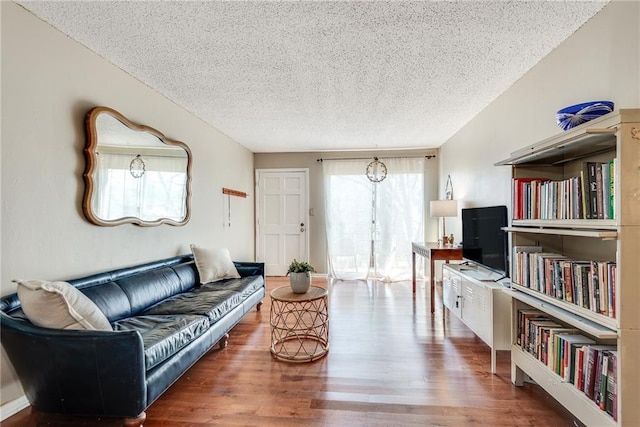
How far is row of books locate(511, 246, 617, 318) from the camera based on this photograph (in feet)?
4.58

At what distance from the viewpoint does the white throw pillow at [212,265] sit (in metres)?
3.35

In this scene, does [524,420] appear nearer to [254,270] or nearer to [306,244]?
[254,270]

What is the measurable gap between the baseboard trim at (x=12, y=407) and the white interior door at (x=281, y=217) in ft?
13.2

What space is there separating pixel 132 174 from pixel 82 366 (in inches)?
65.3

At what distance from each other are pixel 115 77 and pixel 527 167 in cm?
327

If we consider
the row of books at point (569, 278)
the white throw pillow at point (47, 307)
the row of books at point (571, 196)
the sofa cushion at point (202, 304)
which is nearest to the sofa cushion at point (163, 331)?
the sofa cushion at point (202, 304)

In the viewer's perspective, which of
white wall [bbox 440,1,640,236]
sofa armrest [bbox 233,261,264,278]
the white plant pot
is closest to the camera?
white wall [bbox 440,1,640,236]

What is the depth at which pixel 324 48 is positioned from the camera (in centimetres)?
222

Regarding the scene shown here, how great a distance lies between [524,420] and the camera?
5.65 ft

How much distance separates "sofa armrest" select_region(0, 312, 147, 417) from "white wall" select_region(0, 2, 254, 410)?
1.27ft

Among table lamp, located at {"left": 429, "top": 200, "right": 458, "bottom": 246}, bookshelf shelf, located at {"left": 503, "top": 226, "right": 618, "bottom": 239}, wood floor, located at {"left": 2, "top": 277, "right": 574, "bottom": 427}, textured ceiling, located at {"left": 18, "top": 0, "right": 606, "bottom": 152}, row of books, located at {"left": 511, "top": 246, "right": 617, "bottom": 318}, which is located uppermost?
textured ceiling, located at {"left": 18, "top": 0, "right": 606, "bottom": 152}

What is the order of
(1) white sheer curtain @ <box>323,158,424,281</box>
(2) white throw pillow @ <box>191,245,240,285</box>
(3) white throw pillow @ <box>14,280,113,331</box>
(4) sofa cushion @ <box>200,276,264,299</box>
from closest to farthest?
(3) white throw pillow @ <box>14,280,113,331</box>
(4) sofa cushion @ <box>200,276,264,299</box>
(2) white throw pillow @ <box>191,245,240,285</box>
(1) white sheer curtain @ <box>323,158,424,281</box>

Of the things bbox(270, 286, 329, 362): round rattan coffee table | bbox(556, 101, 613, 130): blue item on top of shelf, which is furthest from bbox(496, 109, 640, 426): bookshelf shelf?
bbox(270, 286, 329, 362): round rattan coffee table

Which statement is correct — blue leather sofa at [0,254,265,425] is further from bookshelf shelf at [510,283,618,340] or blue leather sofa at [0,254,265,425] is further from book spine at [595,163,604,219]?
book spine at [595,163,604,219]
